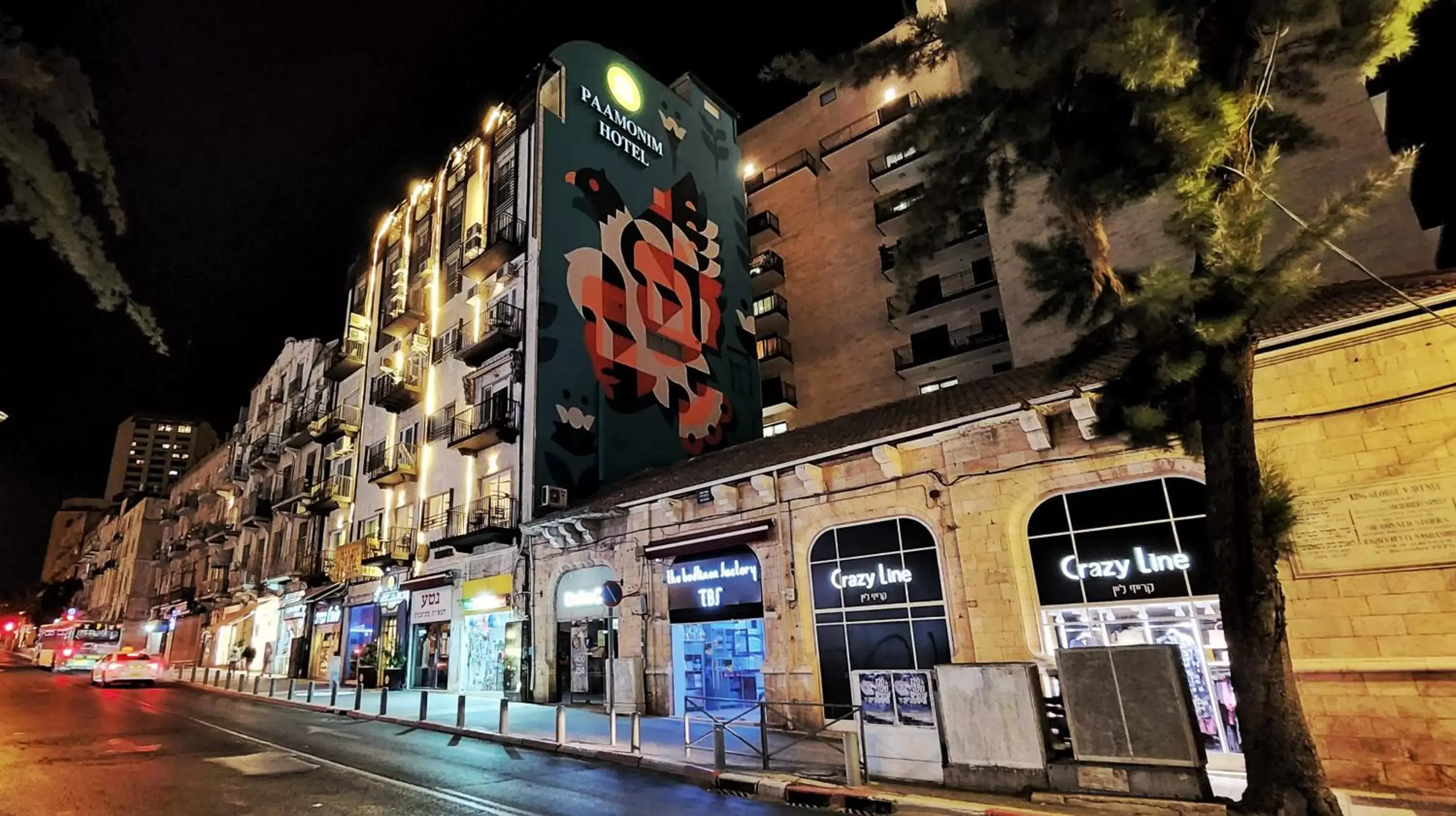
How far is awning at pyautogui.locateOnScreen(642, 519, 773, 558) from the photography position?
1584 cm

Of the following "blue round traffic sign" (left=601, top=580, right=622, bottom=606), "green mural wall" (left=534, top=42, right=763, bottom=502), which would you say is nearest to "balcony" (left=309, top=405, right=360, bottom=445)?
"green mural wall" (left=534, top=42, right=763, bottom=502)

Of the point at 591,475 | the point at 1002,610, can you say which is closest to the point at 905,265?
the point at 1002,610

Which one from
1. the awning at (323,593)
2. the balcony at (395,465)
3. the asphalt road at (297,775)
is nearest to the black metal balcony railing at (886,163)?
the balcony at (395,465)

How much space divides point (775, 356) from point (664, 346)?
7886 mm

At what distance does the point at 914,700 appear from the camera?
9.40 meters

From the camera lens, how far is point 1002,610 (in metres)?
12.3

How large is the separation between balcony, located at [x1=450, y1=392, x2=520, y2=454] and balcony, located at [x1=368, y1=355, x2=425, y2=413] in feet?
14.3

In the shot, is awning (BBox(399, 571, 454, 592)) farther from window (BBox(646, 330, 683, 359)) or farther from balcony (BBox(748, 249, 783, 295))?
balcony (BBox(748, 249, 783, 295))

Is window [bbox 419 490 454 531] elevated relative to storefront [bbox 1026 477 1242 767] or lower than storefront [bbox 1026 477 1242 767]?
elevated

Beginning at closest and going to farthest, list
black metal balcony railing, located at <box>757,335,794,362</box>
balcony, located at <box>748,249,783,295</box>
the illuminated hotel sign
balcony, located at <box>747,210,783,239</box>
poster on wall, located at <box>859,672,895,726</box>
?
poster on wall, located at <box>859,672,895,726</box> < the illuminated hotel sign < black metal balcony railing, located at <box>757,335,794,362</box> < balcony, located at <box>748,249,783,295</box> < balcony, located at <box>747,210,783,239</box>

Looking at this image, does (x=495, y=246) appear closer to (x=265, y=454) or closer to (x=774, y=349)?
(x=774, y=349)

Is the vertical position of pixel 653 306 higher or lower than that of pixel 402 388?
higher

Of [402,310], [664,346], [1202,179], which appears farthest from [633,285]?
[1202,179]

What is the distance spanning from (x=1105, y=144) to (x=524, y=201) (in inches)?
893
